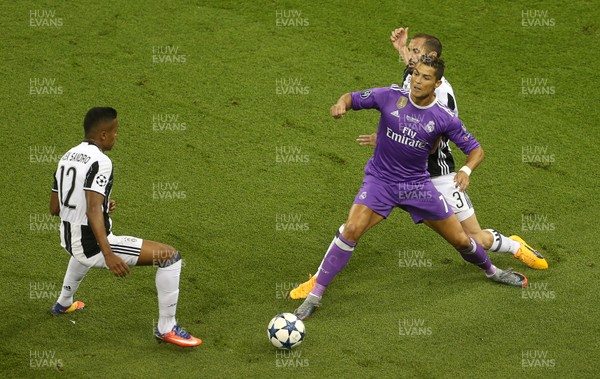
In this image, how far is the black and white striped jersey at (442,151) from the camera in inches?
336

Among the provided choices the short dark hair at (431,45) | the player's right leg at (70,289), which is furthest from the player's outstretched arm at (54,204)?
the short dark hair at (431,45)

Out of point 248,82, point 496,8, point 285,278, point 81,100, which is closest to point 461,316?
point 285,278

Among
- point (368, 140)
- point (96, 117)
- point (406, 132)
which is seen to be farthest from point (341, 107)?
point (96, 117)

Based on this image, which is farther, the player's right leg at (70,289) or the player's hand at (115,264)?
the player's right leg at (70,289)

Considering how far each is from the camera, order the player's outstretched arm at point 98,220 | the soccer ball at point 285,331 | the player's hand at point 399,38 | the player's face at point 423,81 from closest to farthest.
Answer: the player's outstretched arm at point 98,220
the soccer ball at point 285,331
the player's face at point 423,81
the player's hand at point 399,38

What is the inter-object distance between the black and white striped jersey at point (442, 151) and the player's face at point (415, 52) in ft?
0.44

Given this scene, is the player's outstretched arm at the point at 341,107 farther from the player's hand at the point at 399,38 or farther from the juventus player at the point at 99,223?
the juventus player at the point at 99,223

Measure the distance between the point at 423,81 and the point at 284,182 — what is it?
117 inches

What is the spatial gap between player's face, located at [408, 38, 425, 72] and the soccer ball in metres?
2.67

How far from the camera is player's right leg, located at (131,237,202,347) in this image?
747 cm

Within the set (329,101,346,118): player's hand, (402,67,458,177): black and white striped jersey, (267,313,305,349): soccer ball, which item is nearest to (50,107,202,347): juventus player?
(267,313,305,349): soccer ball

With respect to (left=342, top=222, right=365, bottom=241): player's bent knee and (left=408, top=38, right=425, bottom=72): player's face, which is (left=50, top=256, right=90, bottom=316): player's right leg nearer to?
(left=342, top=222, right=365, bottom=241): player's bent knee

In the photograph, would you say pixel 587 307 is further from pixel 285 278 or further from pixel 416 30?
pixel 416 30

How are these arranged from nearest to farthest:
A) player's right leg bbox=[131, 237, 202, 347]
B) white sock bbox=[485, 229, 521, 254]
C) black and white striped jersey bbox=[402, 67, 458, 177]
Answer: player's right leg bbox=[131, 237, 202, 347], black and white striped jersey bbox=[402, 67, 458, 177], white sock bbox=[485, 229, 521, 254]
